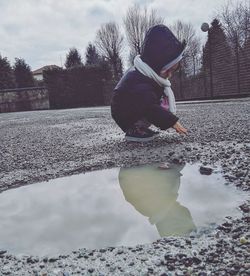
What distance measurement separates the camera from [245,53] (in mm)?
12523

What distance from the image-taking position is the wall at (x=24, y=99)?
960 inches

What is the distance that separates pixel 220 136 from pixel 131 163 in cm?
114

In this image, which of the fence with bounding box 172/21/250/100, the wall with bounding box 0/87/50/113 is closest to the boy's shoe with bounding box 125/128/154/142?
the fence with bounding box 172/21/250/100

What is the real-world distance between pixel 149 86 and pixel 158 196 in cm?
178

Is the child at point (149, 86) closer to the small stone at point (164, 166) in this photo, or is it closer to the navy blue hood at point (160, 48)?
the navy blue hood at point (160, 48)

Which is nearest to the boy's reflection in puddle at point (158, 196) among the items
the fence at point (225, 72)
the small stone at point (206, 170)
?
the small stone at point (206, 170)

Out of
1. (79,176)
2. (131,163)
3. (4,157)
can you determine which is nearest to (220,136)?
(131,163)

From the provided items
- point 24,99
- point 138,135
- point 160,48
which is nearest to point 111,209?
point 138,135

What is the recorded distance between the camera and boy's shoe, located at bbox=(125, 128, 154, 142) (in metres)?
3.39

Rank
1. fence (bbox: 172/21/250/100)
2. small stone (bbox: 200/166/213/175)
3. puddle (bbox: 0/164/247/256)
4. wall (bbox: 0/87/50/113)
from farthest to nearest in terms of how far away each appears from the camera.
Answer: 1. wall (bbox: 0/87/50/113)
2. fence (bbox: 172/21/250/100)
3. small stone (bbox: 200/166/213/175)
4. puddle (bbox: 0/164/247/256)

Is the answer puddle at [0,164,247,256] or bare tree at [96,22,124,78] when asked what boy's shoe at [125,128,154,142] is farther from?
bare tree at [96,22,124,78]

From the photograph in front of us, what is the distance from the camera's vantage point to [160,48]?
3357mm

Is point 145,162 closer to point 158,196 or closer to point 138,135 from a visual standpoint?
point 158,196

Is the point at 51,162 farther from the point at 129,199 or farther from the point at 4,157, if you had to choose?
the point at 129,199
